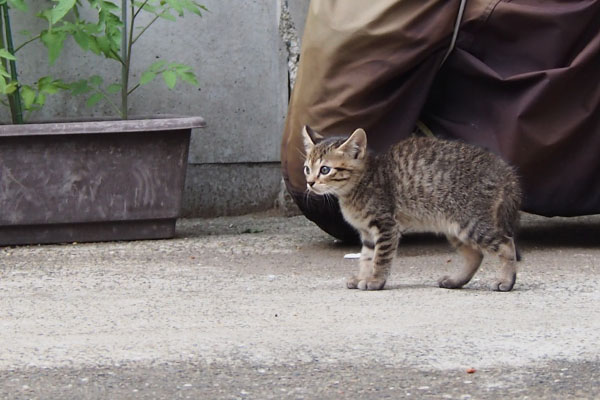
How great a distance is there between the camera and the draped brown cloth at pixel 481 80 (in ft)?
16.9

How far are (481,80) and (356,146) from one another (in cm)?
96

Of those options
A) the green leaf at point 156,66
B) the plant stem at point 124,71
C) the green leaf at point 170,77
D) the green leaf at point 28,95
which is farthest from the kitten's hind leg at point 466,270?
the green leaf at point 28,95

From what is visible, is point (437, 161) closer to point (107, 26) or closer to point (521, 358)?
point (521, 358)

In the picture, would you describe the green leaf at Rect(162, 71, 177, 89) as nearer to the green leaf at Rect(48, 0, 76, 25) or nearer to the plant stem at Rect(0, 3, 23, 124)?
the green leaf at Rect(48, 0, 76, 25)

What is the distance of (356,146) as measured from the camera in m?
4.68

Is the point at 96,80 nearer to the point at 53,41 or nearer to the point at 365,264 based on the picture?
the point at 53,41

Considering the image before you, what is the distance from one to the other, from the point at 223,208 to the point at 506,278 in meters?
2.79

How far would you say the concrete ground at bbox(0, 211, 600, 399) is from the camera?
3.17 metres

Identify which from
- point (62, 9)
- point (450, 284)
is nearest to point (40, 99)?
point (62, 9)

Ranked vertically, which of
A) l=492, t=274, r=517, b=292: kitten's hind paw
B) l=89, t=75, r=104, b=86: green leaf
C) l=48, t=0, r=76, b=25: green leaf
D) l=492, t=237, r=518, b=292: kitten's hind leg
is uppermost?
l=48, t=0, r=76, b=25: green leaf

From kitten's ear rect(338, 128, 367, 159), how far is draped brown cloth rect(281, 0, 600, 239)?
526 mm

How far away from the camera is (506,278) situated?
14.5 feet

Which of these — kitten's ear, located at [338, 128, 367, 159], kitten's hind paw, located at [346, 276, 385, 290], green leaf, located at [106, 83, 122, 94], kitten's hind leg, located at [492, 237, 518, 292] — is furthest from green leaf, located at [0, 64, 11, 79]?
kitten's hind leg, located at [492, 237, 518, 292]

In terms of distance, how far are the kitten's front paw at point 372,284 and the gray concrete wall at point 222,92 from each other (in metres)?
2.37
